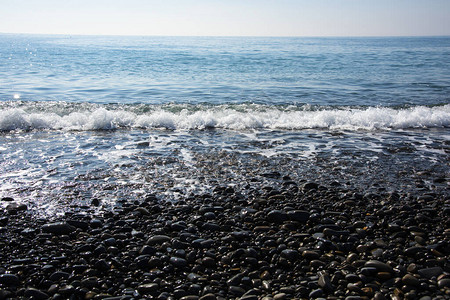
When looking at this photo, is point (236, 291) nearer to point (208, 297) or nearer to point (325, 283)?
point (208, 297)

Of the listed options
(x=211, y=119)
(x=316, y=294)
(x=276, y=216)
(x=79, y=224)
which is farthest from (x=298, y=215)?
(x=211, y=119)

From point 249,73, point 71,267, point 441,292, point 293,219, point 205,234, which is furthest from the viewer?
point 249,73

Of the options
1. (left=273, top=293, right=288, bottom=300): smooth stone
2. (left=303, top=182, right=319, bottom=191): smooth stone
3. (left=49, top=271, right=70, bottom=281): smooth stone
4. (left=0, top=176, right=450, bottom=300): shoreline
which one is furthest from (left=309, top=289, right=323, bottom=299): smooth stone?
(left=303, top=182, right=319, bottom=191): smooth stone

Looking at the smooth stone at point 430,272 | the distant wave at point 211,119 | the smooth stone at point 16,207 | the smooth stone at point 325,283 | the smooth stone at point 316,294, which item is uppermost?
the distant wave at point 211,119

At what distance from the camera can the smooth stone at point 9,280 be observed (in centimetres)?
429

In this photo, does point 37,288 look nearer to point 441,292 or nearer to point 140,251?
point 140,251

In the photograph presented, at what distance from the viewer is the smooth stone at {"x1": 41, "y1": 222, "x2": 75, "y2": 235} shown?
547 cm

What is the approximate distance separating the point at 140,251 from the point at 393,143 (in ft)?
29.5

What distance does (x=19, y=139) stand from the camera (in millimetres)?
10938

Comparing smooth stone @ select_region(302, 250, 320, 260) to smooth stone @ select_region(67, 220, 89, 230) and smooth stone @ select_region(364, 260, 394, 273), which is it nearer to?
smooth stone @ select_region(364, 260, 394, 273)

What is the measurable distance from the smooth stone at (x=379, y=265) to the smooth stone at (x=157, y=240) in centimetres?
289

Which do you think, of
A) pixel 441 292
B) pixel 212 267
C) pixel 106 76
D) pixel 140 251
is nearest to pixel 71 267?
pixel 140 251

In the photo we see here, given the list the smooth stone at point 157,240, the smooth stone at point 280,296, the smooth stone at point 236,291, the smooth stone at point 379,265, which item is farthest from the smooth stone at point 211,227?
the smooth stone at point 379,265

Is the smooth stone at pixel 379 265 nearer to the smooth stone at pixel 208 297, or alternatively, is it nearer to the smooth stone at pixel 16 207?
the smooth stone at pixel 208 297
